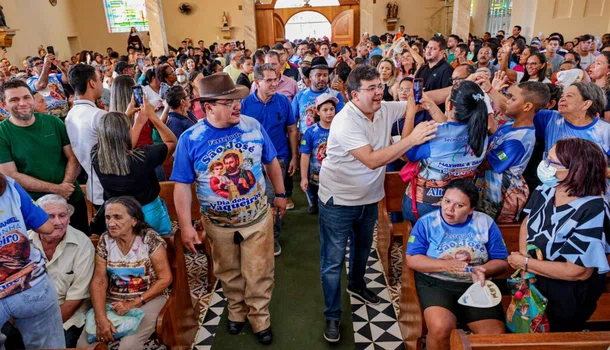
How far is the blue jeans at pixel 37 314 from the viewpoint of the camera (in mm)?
1919

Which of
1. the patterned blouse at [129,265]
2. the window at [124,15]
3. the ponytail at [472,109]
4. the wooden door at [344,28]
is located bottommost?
the patterned blouse at [129,265]

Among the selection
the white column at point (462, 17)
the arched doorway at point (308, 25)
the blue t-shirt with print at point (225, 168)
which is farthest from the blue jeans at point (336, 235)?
the arched doorway at point (308, 25)

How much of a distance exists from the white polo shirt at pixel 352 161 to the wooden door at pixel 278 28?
15.8 m

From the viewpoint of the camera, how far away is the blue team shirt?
403 centimetres

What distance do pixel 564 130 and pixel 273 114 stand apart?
247 cm

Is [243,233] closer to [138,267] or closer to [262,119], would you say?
[138,267]

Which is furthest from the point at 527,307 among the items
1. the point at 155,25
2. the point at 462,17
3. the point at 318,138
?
the point at 155,25

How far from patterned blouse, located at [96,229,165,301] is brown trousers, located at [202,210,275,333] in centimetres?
41

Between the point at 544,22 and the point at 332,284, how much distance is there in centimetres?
1221

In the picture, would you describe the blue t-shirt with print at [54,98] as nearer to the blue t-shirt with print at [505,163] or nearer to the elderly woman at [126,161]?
the elderly woman at [126,161]

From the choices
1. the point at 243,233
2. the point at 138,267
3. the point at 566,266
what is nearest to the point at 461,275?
the point at 566,266

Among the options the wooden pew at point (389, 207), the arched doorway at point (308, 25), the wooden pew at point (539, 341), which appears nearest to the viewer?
the wooden pew at point (539, 341)

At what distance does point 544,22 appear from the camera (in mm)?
11695

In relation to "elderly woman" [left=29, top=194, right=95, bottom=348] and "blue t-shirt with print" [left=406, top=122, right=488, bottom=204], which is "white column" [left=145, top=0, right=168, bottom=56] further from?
"blue t-shirt with print" [left=406, top=122, right=488, bottom=204]
